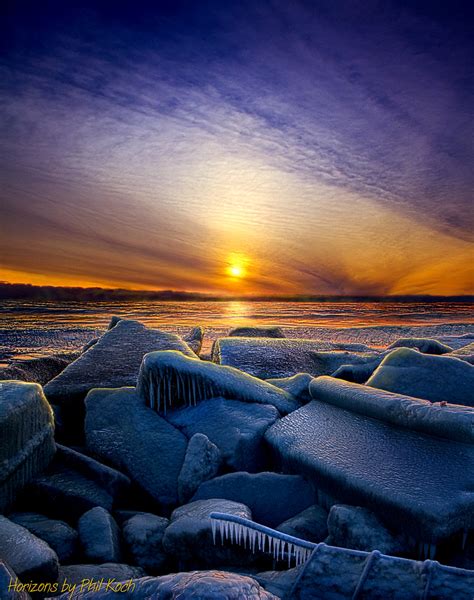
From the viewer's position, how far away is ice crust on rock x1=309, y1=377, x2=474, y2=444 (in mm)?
2217

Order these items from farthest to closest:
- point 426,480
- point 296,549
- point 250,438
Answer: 1. point 250,438
2. point 426,480
3. point 296,549

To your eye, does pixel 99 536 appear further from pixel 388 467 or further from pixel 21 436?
pixel 388 467

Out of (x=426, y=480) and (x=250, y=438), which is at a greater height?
(x=426, y=480)

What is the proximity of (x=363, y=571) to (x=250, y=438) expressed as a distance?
1368 mm

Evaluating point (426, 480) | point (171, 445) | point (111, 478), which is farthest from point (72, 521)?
point (426, 480)

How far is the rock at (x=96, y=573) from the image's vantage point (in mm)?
1638

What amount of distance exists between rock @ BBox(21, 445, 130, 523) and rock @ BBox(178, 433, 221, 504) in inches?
15.0

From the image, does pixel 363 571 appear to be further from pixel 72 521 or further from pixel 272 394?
pixel 272 394

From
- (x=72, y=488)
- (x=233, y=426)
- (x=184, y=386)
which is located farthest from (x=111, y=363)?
(x=72, y=488)

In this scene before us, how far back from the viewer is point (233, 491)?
7.57 feet

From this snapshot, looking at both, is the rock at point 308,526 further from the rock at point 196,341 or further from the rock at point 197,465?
the rock at point 196,341

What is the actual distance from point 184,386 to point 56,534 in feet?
4.85

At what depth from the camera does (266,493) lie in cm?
229

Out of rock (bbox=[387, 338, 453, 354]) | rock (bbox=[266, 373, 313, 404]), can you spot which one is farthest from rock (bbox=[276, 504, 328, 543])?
rock (bbox=[387, 338, 453, 354])
